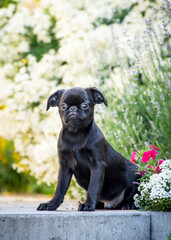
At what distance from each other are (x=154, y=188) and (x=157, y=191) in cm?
4

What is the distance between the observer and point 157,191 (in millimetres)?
3264

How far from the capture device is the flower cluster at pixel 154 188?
3244mm

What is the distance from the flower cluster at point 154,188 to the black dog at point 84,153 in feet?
0.75

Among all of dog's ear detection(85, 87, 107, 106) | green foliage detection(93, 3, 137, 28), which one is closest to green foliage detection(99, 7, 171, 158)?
dog's ear detection(85, 87, 107, 106)

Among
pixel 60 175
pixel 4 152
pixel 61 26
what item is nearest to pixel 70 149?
pixel 60 175

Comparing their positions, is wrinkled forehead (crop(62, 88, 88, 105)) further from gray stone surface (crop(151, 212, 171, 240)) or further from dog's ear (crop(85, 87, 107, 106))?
gray stone surface (crop(151, 212, 171, 240))

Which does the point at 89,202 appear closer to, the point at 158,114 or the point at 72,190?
the point at 158,114

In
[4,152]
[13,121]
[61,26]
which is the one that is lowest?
[4,152]

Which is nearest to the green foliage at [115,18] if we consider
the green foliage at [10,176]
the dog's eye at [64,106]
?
the green foliage at [10,176]

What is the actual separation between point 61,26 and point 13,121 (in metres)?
2.33

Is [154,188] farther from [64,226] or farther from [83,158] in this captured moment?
[64,226]

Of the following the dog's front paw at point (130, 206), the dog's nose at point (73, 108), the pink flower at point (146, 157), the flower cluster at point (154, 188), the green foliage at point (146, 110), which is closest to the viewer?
the dog's nose at point (73, 108)

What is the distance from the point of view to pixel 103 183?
356 cm

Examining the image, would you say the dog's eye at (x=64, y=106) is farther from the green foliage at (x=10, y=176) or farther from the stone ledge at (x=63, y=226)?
the green foliage at (x=10, y=176)
